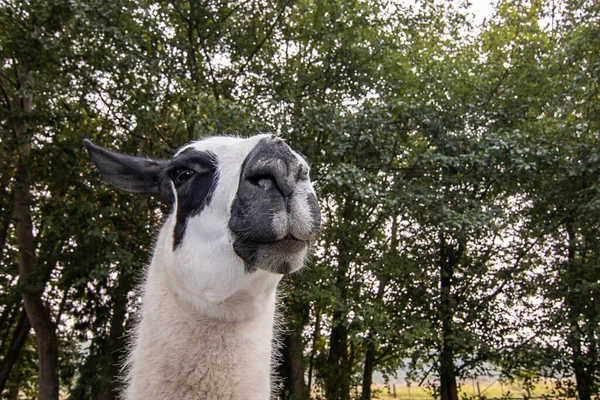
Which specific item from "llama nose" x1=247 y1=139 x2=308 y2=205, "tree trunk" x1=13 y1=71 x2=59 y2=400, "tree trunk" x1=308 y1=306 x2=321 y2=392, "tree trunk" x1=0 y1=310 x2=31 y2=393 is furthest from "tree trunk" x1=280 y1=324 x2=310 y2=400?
"llama nose" x1=247 y1=139 x2=308 y2=205

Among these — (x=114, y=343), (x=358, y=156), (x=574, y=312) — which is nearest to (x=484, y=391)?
(x=574, y=312)

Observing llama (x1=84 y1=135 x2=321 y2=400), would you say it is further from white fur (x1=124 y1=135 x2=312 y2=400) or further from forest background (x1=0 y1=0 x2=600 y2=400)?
forest background (x1=0 y1=0 x2=600 y2=400)

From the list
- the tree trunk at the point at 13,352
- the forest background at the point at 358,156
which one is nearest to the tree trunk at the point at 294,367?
the forest background at the point at 358,156

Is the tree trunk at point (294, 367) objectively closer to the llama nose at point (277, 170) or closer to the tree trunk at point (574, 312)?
the tree trunk at point (574, 312)

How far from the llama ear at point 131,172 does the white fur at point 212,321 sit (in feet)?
1.70

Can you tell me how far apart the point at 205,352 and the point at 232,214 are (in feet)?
2.16

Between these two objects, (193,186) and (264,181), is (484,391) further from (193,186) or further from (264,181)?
(264,181)

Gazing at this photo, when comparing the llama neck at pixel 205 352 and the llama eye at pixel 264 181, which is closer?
the llama eye at pixel 264 181

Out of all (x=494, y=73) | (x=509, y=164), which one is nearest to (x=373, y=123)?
(x=509, y=164)

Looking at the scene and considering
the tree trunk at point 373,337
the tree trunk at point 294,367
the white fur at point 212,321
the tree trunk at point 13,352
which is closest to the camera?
the white fur at point 212,321

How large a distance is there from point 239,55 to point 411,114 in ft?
12.9

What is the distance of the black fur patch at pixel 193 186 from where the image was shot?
7.25 ft

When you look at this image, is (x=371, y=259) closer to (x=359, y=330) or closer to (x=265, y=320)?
(x=359, y=330)

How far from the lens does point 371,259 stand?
10414 millimetres
